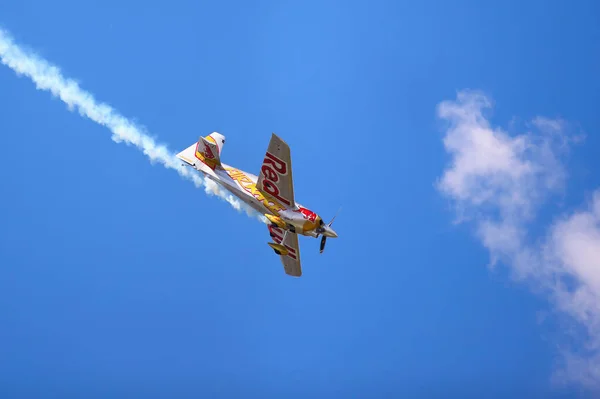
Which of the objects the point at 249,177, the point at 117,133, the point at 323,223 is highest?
the point at 117,133

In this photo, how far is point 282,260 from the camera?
6169 centimetres

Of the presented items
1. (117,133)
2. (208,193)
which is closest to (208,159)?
(208,193)

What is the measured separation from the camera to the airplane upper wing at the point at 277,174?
2159 inches

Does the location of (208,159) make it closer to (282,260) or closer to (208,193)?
(208,193)

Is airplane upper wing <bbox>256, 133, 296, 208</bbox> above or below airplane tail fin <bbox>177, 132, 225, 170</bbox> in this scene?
below

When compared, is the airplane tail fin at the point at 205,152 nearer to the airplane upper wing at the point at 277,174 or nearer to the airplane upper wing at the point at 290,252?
the airplane upper wing at the point at 277,174

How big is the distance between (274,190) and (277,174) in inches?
55.9

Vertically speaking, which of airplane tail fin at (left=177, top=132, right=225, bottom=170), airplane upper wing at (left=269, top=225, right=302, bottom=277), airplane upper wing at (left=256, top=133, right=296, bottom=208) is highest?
airplane tail fin at (left=177, top=132, right=225, bottom=170)

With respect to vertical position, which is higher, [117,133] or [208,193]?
[117,133]

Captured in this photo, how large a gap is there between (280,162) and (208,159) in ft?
26.0

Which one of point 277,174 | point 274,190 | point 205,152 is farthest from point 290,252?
point 205,152

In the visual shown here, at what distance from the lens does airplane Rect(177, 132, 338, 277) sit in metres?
55.6

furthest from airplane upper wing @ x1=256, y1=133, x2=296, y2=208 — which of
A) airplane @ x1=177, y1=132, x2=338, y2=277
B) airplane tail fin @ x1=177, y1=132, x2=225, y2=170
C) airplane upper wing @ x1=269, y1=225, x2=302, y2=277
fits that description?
airplane tail fin @ x1=177, y1=132, x2=225, y2=170

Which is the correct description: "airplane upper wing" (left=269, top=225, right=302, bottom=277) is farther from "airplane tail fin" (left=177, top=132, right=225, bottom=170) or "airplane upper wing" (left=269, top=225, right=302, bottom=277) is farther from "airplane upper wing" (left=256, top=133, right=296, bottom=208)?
"airplane tail fin" (left=177, top=132, right=225, bottom=170)
